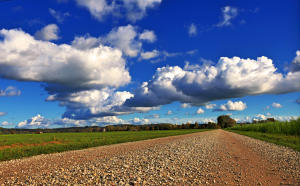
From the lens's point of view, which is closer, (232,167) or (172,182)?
(172,182)

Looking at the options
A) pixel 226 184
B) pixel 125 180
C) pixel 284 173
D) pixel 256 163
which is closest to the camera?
pixel 226 184

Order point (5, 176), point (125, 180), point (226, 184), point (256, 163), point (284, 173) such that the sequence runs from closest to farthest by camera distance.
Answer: point (226, 184) → point (125, 180) → point (284, 173) → point (5, 176) → point (256, 163)

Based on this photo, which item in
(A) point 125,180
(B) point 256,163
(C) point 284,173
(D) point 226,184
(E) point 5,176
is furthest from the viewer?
(B) point 256,163

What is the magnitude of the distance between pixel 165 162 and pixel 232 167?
519 centimetres

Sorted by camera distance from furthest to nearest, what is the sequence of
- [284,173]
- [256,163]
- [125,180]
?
[256,163] < [284,173] < [125,180]

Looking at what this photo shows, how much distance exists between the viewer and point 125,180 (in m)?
12.0

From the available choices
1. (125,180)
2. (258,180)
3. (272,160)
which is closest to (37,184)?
(125,180)

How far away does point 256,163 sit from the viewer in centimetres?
1661

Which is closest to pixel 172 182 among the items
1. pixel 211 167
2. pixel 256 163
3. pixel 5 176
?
pixel 211 167


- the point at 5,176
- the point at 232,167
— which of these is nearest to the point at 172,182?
the point at 232,167

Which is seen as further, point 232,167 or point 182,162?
point 182,162

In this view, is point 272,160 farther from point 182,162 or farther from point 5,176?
point 5,176

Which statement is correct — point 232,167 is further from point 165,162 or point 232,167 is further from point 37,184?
point 37,184

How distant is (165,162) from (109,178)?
19.3 ft
